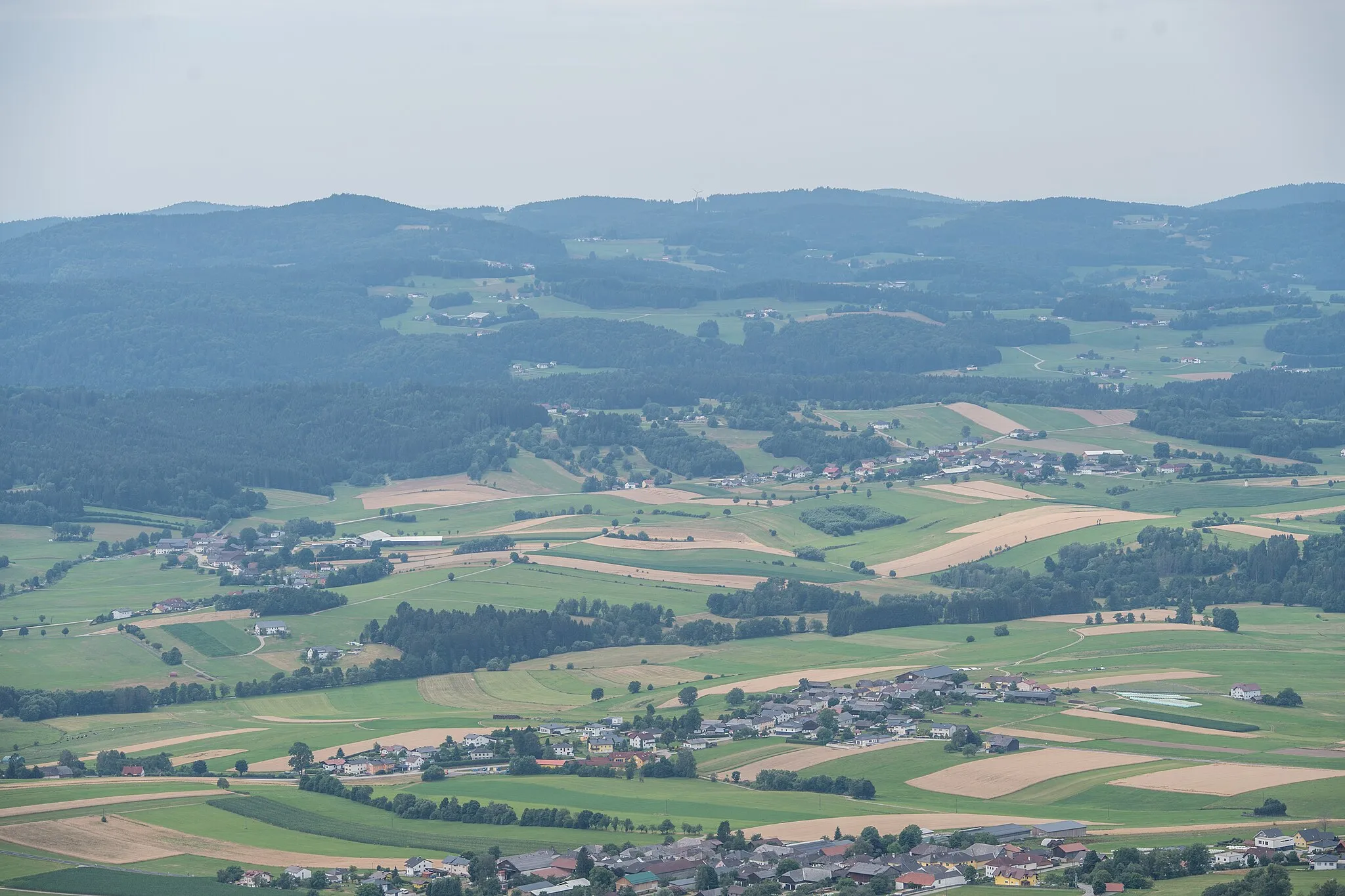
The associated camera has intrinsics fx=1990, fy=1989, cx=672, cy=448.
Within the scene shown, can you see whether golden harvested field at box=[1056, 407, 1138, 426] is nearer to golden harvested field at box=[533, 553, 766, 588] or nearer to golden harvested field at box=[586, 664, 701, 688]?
golden harvested field at box=[533, 553, 766, 588]

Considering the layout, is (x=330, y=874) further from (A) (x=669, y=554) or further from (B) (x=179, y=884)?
(A) (x=669, y=554)

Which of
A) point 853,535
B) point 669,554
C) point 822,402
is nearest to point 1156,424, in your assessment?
point 822,402

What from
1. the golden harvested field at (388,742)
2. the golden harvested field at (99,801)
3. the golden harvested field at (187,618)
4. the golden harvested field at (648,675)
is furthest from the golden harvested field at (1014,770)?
the golden harvested field at (187,618)

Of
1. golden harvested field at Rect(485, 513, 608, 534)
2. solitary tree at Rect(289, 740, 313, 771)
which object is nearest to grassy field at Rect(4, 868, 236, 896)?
solitary tree at Rect(289, 740, 313, 771)

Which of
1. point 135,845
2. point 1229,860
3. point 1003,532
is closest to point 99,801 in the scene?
point 135,845

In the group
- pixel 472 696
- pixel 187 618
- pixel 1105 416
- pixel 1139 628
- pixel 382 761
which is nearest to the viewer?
pixel 382 761

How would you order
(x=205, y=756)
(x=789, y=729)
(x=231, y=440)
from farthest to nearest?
(x=231, y=440) → (x=789, y=729) → (x=205, y=756)

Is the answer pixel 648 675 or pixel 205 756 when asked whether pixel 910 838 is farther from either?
pixel 648 675
